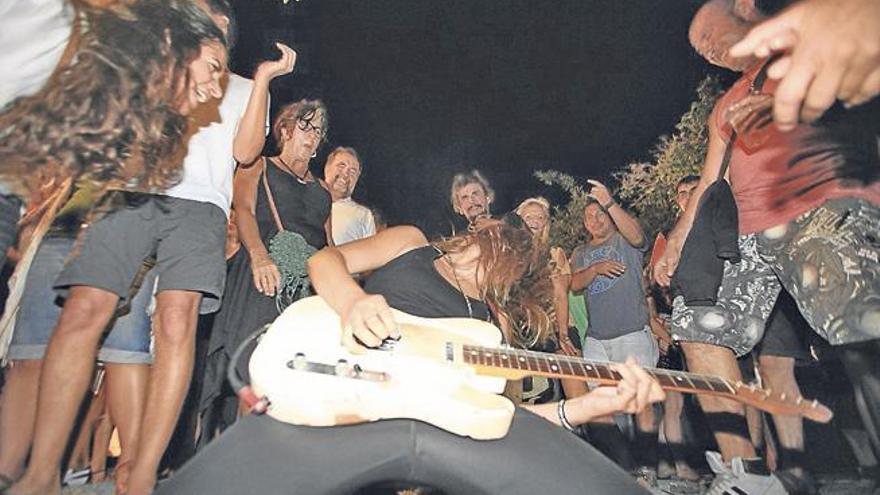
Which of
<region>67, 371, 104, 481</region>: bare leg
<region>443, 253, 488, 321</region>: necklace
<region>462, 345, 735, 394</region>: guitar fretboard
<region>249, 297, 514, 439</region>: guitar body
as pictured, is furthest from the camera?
<region>443, 253, 488, 321</region>: necklace

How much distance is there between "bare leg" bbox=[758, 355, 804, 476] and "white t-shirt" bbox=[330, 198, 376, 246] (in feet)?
4.09

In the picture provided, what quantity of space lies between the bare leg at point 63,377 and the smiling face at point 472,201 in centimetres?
101

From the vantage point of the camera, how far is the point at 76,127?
1751 mm

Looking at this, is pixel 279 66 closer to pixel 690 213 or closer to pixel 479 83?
pixel 479 83

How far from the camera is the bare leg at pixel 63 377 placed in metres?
1.54

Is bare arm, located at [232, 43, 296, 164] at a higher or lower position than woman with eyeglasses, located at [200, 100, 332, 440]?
higher

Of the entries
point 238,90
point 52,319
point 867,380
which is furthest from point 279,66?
point 867,380

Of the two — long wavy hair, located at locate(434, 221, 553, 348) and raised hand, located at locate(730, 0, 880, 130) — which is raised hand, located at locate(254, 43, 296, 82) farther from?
raised hand, located at locate(730, 0, 880, 130)

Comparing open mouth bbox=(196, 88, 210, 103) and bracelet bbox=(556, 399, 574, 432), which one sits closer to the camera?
bracelet bbox=(556, 399, 574, 432)

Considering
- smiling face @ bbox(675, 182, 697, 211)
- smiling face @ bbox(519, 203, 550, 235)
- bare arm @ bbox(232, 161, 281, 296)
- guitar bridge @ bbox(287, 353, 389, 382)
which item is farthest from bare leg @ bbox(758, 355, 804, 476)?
bare arm @ bbox(232, 161, 281, 296)

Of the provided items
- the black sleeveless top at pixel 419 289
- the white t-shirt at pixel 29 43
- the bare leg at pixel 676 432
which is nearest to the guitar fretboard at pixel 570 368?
the black sleeveless top at pixel 419 289

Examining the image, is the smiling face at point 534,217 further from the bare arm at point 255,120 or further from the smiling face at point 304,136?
the bare arm at point 255,120

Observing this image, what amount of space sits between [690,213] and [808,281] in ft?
1.51

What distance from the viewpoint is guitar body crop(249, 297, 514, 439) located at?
123 centimetres
